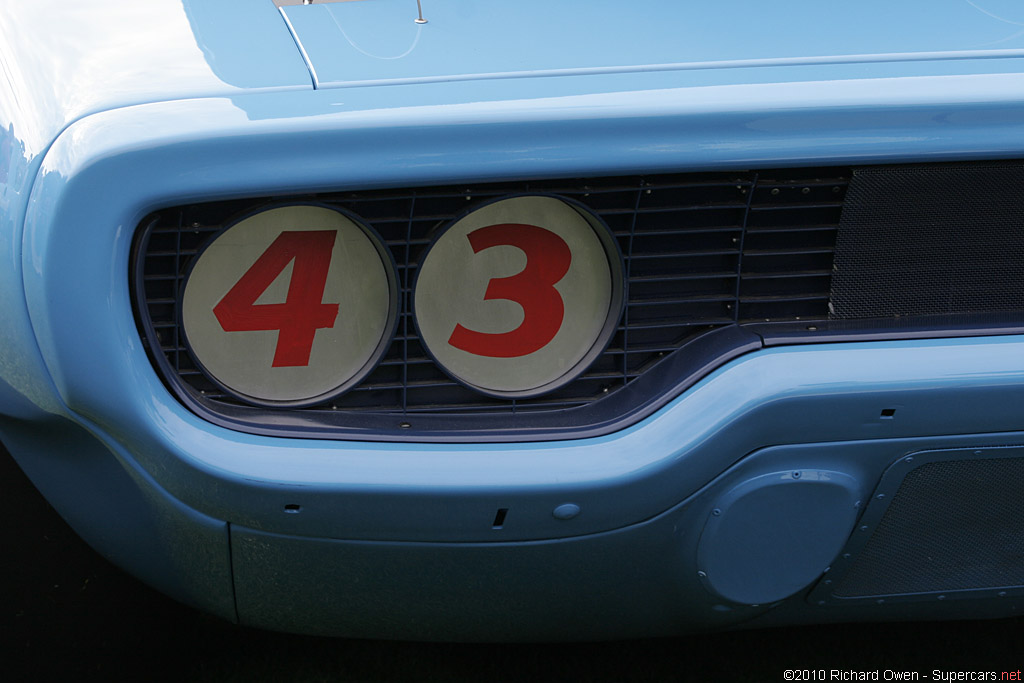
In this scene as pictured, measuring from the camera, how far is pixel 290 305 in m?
1.18

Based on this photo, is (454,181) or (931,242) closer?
(454,181)

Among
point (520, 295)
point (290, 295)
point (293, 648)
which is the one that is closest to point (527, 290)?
point (520, 295)

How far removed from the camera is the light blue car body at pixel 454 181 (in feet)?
3.53

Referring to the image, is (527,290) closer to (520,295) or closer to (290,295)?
(520,295)

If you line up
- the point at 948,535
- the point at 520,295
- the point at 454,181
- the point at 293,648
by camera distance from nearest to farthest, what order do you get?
the point at 454,181, the point at 520,295, the point at 948,535, the point at 293,648

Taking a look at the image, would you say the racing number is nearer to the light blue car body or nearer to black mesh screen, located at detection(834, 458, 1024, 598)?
→ the light blue car body

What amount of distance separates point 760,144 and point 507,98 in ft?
1.04

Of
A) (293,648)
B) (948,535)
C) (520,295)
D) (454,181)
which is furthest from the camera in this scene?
(293,648)

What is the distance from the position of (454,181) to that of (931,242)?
690 mm

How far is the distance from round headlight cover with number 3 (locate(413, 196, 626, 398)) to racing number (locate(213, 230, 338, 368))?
128mm

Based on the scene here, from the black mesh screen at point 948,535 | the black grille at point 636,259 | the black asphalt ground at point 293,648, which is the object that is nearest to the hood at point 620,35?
the black grille at point 636,259

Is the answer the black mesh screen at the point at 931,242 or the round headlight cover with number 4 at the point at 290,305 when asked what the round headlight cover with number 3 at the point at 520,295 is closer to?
the round headlight cover with number 4 at the point at 290,305

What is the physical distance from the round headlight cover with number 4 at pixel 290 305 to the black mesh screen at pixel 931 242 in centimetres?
65

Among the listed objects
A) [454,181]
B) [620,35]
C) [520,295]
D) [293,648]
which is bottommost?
[293,648]
